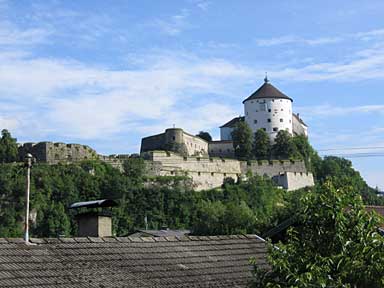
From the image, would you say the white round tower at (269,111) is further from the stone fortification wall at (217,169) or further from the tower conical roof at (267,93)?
the stone fortification wall at (217,169)

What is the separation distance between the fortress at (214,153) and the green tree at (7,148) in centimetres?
100

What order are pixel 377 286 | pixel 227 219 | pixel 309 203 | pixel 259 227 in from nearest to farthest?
1. pixel 377 286
2. pixel 309 203
3. pixel 259 227
4. pixel 227 219

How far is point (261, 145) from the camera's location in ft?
261

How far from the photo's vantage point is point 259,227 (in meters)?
33.2

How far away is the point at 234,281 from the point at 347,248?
268 centimetres

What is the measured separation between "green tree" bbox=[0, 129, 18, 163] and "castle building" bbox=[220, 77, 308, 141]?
28906 mm

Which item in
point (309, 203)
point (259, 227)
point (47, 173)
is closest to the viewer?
point (309, 203)

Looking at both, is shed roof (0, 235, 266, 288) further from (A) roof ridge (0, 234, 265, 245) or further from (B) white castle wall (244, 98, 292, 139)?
(B) white castle wall (244, 98, 292, 139)

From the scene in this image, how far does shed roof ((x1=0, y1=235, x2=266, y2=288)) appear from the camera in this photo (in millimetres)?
7953

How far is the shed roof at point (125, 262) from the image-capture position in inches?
313

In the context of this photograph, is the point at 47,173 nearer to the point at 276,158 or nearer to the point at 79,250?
the point at 276,158

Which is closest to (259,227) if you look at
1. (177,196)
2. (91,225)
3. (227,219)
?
(227,219)

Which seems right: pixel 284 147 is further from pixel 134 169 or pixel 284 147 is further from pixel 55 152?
pixel 55 152

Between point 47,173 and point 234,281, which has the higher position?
point 47,173
